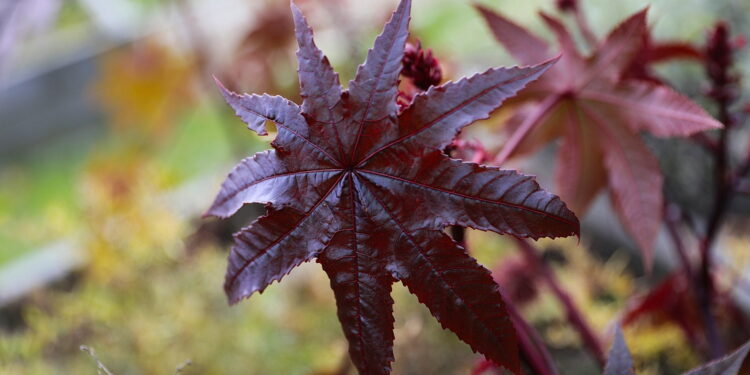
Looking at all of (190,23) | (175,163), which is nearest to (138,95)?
(190,23)

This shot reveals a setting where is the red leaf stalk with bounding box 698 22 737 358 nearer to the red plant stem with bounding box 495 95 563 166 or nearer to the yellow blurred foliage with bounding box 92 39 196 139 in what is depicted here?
the red plant stem with bounding box 495 95 563 166

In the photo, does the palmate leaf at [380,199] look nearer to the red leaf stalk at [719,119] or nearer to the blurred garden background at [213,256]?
the blurred garden background at [213,256]

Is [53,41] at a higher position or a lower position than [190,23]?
higher

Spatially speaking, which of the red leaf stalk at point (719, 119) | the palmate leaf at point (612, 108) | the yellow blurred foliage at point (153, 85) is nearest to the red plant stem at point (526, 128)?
the palmate leaf at point (612, 108)

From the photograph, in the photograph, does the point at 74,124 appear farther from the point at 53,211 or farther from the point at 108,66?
the point at 53,211

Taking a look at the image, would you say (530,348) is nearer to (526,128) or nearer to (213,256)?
(526,128)

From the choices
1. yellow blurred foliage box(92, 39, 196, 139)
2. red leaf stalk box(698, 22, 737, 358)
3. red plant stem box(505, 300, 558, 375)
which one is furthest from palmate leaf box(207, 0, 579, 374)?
yellow blurred foliage box(92, 39, 196, 139)
